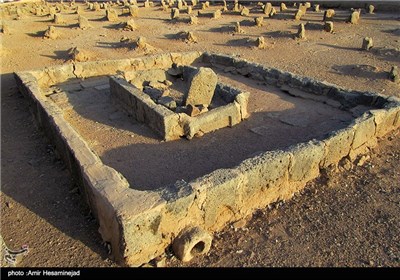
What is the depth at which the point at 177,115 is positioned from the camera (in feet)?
23.0

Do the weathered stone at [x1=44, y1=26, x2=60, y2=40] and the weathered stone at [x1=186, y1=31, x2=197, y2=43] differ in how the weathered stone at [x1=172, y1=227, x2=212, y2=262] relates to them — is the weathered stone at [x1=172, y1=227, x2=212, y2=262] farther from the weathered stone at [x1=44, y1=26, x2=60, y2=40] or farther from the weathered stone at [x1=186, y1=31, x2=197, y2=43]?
the weathered stone at [x1=44, y1=26, x2=60, y2=40]

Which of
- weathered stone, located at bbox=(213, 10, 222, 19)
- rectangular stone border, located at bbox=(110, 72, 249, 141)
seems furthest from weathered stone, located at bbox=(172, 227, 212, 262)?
weathered stone, located at bbox=(213, 10, 222, 19)

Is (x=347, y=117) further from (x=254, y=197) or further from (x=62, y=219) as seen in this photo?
(x=62, y=219)

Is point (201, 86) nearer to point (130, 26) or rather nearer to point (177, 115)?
point (177, 115)

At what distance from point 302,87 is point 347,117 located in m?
1.67

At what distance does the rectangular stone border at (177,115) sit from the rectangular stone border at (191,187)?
178 cm

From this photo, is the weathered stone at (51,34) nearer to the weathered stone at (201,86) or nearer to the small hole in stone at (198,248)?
the weathered stone at (201,86)

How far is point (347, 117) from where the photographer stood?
7824mm

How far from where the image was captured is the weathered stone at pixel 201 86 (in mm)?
7777

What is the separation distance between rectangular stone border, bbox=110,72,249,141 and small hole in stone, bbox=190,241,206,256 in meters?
3.03

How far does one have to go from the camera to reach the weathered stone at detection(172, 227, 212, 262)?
13.9 ft

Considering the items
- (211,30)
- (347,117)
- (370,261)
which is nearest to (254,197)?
(370,261)

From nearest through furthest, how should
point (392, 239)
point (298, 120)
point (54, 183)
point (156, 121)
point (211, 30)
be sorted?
point (392, 239), point (54, 183), point (156, 121), point (298, 120), point (211, 30)

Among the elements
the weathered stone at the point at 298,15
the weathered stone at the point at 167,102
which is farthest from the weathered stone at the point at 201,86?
the weathered stone at the point at 298,15
